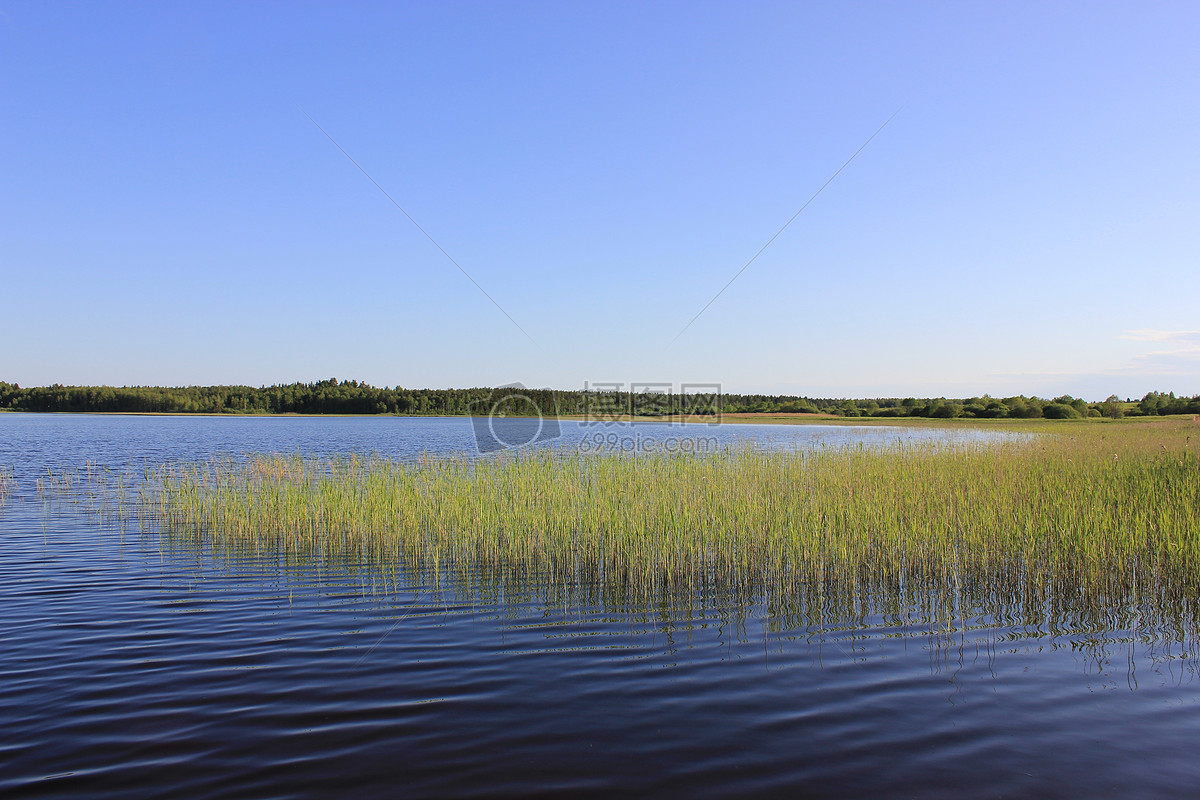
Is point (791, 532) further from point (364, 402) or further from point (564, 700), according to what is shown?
point (364, 402)

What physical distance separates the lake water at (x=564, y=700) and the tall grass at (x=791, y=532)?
655 millimetres

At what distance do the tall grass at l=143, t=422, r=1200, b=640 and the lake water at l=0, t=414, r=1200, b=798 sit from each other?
2.15 ft

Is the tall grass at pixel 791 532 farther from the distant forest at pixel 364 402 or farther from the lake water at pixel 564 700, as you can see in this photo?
the distant forest at pixel 364 402

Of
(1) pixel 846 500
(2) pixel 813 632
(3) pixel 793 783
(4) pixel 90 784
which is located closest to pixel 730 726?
(3) pixel 793 783

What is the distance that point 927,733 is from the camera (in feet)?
13.0

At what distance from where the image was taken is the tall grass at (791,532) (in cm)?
671

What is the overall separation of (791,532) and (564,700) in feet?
13.6

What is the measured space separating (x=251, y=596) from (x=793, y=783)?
5899 mm

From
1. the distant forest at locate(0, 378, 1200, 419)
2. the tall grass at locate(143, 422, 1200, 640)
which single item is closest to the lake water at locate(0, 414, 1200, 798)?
the tall grass at locate(143, 422, 1200, 640)

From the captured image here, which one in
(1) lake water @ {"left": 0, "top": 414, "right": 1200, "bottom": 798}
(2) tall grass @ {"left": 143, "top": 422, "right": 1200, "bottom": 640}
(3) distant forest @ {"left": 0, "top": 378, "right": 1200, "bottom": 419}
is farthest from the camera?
(3) distant forest @ {"left": 0, "top": 378, "right": 1200, "bottom": 419}

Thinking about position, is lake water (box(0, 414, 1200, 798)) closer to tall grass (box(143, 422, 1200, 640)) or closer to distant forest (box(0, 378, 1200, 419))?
tall grass (box(143, 422, 1200, 640))

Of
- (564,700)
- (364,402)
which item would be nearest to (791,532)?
(564,700)

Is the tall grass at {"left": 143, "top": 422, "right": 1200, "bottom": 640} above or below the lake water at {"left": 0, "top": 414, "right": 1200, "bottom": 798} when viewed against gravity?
above

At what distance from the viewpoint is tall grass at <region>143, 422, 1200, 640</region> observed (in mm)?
6715
